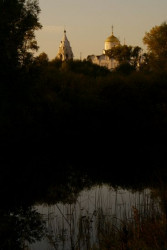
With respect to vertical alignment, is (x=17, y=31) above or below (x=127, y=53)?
below

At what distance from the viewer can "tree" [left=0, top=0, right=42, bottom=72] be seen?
22734mm

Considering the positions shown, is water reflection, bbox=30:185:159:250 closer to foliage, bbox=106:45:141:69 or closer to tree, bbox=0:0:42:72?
tree, bbox=0:0:42:72

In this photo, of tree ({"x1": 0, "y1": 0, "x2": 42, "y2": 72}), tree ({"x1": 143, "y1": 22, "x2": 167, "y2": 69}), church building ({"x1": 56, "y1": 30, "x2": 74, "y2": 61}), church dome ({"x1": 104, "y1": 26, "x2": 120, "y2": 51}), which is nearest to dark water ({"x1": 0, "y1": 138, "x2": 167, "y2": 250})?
tree ({"x1": 0, "y1": 0, "x2": 42, "y2": 72})

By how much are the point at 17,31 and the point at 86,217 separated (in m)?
14.8

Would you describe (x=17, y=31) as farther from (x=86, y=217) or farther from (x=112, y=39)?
(x=112, y=39)

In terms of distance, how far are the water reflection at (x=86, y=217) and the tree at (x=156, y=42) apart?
1563 inches

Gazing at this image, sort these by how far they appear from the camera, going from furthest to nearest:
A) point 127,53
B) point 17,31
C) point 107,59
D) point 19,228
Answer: point 107,59 < point 127,53 < point 17,31 < point 19,228

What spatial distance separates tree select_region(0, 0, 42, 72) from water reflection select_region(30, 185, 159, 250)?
9.60 meters

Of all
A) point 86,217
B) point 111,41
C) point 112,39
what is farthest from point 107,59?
point 86,217

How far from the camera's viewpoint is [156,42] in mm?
55000

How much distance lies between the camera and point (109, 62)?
108m

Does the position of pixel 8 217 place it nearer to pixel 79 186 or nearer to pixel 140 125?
pixel 79 186

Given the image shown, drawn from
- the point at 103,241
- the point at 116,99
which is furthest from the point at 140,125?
the point at 103,241

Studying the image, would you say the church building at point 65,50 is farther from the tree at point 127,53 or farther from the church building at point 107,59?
the tree at point 127,53
